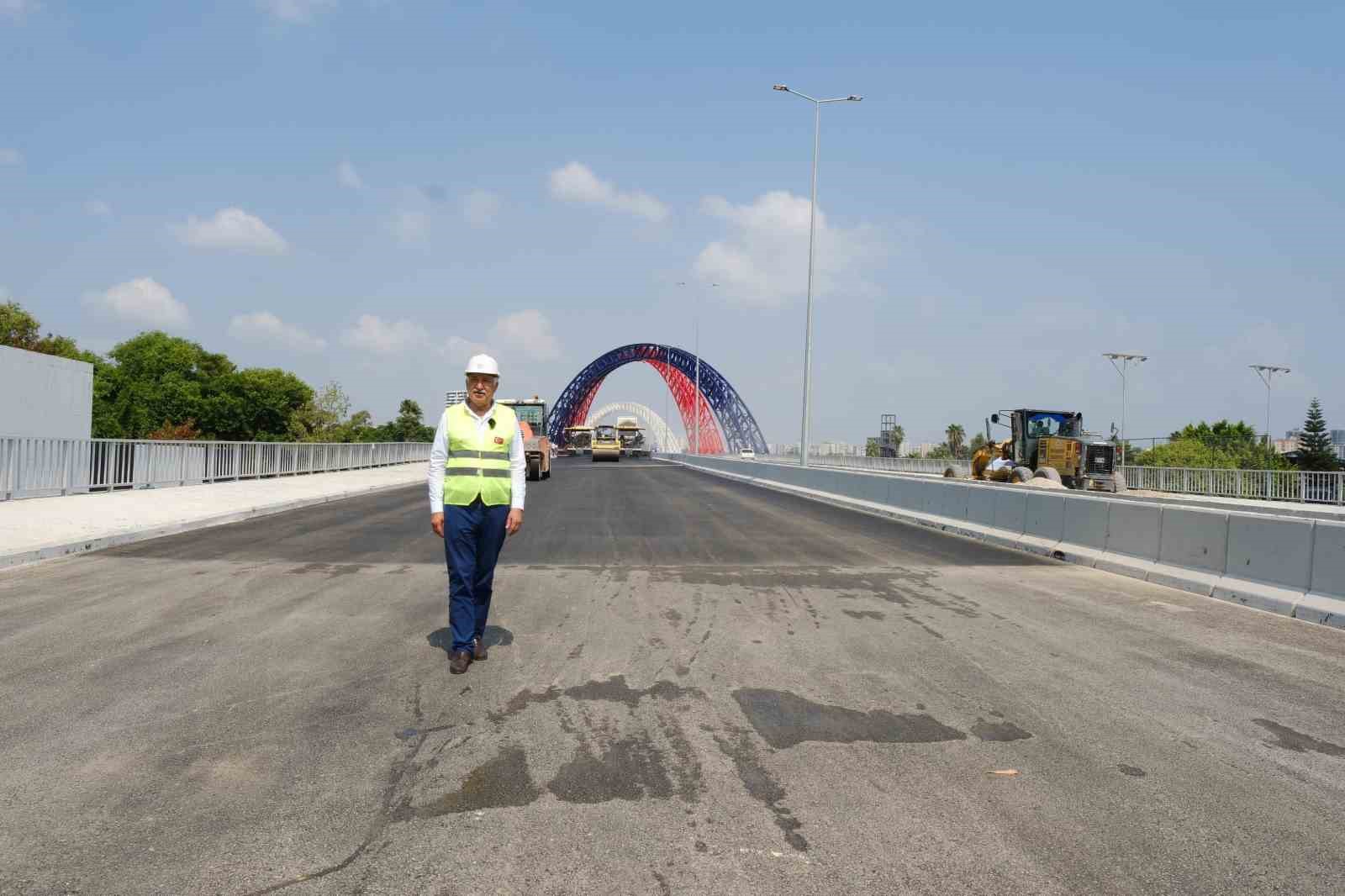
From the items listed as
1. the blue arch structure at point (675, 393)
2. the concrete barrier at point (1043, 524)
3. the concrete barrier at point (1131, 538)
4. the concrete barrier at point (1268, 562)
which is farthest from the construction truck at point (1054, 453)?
the blue arch structure at point (675, 393)

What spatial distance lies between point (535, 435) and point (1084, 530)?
24458mm

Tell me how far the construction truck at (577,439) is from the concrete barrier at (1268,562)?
86.4m

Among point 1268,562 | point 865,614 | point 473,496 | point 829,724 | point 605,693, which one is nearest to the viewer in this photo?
point 829,724

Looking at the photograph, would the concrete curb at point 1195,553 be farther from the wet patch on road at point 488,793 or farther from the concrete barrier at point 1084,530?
the wet patch on road at point 488,793

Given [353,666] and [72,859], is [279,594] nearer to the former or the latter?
[353,666]

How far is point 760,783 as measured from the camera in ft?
13.4

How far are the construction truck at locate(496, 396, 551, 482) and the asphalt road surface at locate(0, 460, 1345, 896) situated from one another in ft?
78.2

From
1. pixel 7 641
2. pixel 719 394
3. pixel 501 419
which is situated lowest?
pixel 7 641

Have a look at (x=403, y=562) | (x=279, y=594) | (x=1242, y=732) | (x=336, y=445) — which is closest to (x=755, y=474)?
(x=336, y=445)

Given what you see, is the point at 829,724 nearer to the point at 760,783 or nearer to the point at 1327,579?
the point at 760,783

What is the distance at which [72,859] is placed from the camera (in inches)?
131

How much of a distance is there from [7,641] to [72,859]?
4.42 metres

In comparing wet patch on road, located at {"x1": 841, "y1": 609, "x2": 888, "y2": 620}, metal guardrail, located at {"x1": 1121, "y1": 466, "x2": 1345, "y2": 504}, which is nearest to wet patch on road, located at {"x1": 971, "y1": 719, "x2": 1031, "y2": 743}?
wet patch on road, located at {"x1": 841, "y1": 609, "x2": 888, "y2": 620}

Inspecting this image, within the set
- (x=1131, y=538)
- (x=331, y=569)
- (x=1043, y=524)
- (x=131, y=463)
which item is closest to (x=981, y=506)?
(x=1043, y=524)
